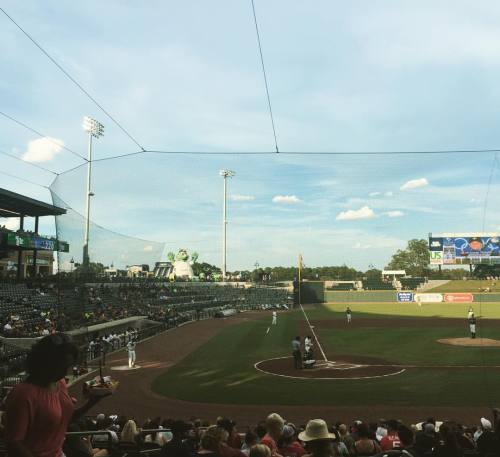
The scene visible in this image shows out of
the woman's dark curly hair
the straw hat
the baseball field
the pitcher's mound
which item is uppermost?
the woman's dark curly hair

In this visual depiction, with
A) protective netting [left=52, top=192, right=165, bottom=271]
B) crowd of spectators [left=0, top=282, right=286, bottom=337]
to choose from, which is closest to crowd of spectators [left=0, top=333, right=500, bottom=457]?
protective netting [left=52, top=192, right=165, bottom=271]

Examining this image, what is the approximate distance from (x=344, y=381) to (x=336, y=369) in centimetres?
236

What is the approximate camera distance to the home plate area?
18.8m

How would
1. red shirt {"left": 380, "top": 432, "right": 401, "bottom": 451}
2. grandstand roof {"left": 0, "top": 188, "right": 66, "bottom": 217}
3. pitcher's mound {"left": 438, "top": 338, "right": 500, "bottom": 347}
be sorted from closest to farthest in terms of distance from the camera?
red shirt {"left": 380, "top": 432, "right": 401, "bottom": 451} → pitcher's mound {"left": 438, "top": 338, "right": 500, "bottom": 347} → grandstand roof {"left": 0, "top": 188, "right": 66, "bottom": 217}

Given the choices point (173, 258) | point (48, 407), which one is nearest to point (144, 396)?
point (48, 407)

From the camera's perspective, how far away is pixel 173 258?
8400cm

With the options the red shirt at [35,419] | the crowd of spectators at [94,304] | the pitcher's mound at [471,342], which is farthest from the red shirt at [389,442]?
the pitcher's mound at [471,342]

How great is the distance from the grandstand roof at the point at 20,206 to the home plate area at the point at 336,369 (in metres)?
24.1

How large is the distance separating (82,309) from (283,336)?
20822 mm

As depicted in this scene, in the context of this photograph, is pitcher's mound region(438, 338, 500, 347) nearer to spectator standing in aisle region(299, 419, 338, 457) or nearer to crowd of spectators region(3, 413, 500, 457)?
crowd of spectators region(3, 413, 500, 457)

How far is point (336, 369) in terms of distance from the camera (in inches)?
790

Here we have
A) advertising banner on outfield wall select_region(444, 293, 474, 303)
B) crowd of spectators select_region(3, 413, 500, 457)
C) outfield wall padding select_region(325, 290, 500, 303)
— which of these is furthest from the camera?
outfield wall padding select_region(325, 290, 500, 303)

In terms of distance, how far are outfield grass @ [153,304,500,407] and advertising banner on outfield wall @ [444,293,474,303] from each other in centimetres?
3838

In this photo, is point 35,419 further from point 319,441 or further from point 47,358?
point 319,441
